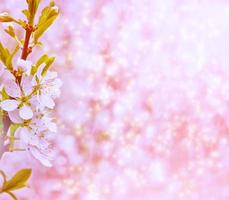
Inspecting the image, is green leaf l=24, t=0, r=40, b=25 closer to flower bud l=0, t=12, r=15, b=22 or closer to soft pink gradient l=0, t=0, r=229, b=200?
flower bud l=0, t=12, r=15, b=22

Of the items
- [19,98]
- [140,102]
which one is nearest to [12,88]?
[19,98]

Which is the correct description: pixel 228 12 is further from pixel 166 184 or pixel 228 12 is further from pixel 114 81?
pixel 166 184

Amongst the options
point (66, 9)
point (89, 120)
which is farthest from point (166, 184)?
point (66, 9)

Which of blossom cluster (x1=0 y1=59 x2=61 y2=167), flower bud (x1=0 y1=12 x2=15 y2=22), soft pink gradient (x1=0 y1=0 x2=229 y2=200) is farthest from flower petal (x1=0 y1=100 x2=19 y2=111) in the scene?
soft pink gradient (x1=0 y1=0 x2=229 y2=200)

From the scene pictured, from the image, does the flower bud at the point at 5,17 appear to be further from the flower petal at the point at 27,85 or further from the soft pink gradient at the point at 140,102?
the soft pink gradient at the point at 140,102

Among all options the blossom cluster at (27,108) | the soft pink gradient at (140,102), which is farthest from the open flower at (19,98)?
the soft pink gradient at (140,102)
